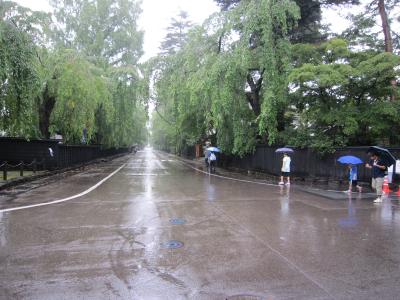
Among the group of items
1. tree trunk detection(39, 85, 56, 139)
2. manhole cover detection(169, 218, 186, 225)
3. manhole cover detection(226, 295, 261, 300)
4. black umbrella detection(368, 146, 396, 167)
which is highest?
tree trunk detection(39, 85, 56, 139)

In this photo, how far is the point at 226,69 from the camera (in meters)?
20.7

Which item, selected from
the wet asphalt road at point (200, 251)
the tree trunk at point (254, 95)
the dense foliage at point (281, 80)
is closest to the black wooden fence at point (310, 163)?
the dense foliage at point (281, 80)

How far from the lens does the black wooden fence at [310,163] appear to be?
633 inches

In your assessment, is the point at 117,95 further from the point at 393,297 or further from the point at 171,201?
the point at 393,297

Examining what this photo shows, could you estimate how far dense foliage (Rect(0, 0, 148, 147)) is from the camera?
567 inches

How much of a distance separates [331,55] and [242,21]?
550 centimetres

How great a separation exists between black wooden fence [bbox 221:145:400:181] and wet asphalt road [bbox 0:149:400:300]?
5460 mm

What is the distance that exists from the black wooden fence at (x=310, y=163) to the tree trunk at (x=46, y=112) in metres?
13.6

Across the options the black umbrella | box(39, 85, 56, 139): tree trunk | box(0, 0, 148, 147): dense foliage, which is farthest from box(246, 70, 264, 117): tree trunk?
box(39, 85, 56, 139): tree trunk

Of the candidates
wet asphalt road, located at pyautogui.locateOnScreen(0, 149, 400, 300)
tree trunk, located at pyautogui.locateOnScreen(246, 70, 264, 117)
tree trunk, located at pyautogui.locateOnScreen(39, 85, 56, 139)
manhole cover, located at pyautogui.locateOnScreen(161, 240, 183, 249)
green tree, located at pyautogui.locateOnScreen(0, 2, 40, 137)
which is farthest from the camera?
tree trunk, located at pyautogui.locateOnScreen(246, 70, 264, 117)

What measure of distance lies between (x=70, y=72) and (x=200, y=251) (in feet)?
60.6

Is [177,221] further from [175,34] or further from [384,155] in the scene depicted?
[175,34]

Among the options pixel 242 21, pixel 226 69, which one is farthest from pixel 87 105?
pixel 242 21

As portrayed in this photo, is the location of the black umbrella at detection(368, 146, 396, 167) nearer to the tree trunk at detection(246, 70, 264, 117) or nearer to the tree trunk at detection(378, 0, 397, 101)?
the tree trunk at detection(378, 0, 397, 101)
